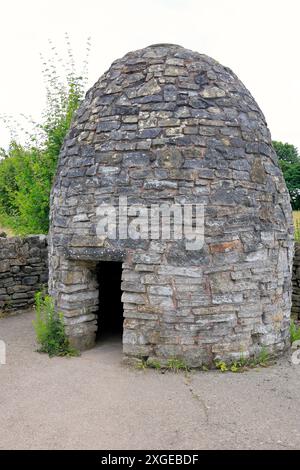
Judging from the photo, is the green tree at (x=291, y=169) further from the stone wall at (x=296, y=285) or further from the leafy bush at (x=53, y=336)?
the leafy bush at (x=53, y=336)

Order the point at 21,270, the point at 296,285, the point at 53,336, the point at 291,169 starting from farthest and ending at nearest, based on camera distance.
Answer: the point at 291,169
the point at 21,270
the point at 296,285
the point at 53,336

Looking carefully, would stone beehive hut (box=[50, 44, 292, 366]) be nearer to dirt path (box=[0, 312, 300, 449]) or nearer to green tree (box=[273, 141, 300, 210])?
dirt path (box=[0, 312, 300, 449])

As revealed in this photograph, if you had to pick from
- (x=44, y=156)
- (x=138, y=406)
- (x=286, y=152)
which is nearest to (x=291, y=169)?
(x=286, y=152)

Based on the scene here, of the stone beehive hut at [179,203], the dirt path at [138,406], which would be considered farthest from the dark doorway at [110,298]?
the dirt path at [138,406]

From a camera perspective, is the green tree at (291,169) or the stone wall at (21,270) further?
the green tree at (291,169)

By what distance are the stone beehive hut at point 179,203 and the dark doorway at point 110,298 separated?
1.09m

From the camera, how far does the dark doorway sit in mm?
7047

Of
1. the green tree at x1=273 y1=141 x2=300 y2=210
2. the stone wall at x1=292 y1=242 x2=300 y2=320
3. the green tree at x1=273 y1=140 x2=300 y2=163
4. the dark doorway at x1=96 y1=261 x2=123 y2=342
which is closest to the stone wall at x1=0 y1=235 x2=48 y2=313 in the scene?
the dark doorway at x1=96 y1=261 x2=123 y2=342

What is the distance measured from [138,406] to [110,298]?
3316mm

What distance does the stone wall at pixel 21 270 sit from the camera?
816 centimetres

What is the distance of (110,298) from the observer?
24.5 ft

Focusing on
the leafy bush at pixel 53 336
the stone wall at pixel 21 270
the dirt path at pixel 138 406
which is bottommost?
the dirt path at pixel 138 406

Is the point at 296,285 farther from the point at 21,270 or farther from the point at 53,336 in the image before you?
the point at 21,270

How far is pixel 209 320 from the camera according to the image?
5086mm
